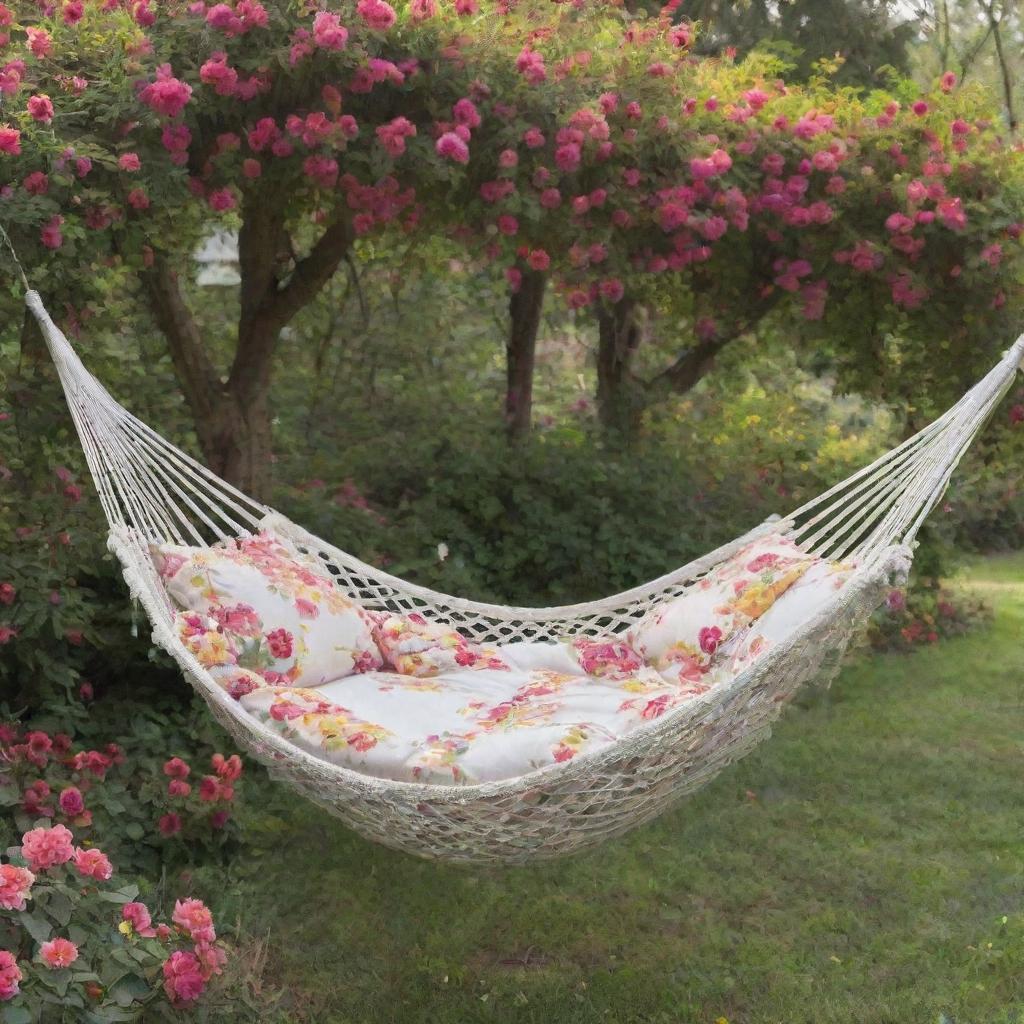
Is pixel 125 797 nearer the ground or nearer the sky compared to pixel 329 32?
nearer the ground

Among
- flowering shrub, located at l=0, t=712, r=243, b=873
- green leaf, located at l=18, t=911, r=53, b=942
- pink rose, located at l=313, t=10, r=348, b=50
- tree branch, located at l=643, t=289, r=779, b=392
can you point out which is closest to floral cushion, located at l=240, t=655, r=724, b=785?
flowering shrub, located at l=0, t=712, r=243, b=873

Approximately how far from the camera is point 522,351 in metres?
4.59

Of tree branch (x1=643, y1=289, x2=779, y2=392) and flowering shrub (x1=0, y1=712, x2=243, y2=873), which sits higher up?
tree branch (x1=643, y1=289, x2=779, y2=392)

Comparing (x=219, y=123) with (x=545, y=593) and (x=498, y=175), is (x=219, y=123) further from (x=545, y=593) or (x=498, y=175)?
(x=545, y=593)

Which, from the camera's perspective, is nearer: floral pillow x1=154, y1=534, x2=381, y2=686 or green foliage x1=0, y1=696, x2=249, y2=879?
green foliage x1=0, y1=696, x2=249, y2=879

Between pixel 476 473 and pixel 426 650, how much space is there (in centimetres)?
177

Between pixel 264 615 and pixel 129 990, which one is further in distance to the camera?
pixel 264 615

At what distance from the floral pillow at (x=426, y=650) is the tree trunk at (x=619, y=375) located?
219 centimetres

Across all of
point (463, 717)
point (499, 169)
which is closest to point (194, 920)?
point (463, 717)

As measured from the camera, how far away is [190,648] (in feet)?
7.14

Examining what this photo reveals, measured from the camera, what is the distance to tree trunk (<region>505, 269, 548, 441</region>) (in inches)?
177

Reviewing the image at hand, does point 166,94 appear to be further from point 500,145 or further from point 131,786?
point 131,786

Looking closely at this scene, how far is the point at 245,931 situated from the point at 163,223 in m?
1.43

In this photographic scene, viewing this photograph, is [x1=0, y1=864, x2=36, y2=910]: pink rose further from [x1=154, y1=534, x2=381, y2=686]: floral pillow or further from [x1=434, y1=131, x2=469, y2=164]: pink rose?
[x1=434, y1=131, x2=469, y2=164]: pink rose
